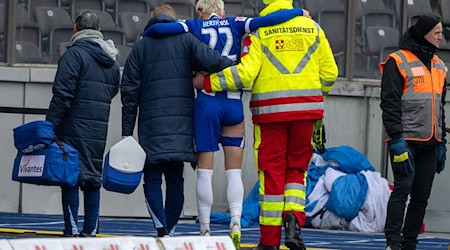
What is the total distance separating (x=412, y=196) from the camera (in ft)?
34.7

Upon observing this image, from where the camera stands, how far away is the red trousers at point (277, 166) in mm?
9836

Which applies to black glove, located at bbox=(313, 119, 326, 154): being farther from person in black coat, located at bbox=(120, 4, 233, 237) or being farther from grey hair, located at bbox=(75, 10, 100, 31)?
grey hair, located at bbox=(75, 10, 100, 31)

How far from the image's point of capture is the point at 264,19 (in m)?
9.84

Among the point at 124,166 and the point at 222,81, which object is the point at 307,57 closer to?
the point at 222,81

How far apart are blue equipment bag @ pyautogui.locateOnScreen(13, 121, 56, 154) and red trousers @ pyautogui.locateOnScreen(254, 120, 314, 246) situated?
5.76 ft

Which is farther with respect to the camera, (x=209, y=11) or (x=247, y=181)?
(x=247, y=181)

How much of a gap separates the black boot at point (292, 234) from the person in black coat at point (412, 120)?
0.91 metres

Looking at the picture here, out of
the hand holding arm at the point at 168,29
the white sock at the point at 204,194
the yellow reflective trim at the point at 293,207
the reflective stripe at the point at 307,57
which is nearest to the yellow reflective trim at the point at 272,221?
the yellow reflective trim at the point at 293,207

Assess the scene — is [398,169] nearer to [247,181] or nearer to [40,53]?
[247,181]

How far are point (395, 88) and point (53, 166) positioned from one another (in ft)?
9.28

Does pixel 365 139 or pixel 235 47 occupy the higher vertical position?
pixel 235 47

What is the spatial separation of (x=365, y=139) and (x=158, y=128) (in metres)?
6.43

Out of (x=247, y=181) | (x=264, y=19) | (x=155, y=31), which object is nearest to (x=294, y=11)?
(x=264, y=19)

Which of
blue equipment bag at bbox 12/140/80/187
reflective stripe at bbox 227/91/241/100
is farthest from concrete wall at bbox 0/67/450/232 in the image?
reflective stripe at bbox 227/91/241/100
